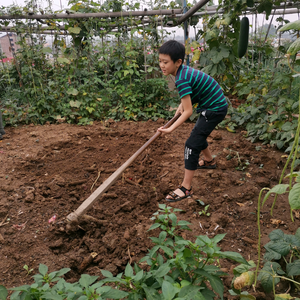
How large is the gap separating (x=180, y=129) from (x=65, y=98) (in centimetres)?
223

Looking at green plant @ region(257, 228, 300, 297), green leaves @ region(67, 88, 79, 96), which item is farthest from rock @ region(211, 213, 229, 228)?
green leaves @ region(67, 88, 79, 96)

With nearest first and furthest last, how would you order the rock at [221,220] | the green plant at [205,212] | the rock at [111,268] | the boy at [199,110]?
the rock at [111,268] < the rock at [221,220] < the green plant at [205,212] < the boy at [199,110]

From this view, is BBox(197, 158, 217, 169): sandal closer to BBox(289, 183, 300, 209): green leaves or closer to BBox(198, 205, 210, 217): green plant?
BBox(198, 205, 210, 217): green plant

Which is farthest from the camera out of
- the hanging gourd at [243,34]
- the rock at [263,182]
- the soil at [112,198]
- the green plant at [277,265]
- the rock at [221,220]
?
the hanging gourd at [243,34]

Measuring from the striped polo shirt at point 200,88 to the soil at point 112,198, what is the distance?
80 centimetres

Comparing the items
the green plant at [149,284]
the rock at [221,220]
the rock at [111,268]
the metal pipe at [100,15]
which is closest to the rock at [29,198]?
the rock at [111,268]

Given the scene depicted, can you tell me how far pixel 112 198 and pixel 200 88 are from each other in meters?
1.36

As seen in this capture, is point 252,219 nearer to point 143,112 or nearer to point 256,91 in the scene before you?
point 256,91

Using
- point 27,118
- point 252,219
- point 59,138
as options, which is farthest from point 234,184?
point 27,118

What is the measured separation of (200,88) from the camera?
2.64m

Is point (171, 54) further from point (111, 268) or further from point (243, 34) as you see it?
point (111, 268)

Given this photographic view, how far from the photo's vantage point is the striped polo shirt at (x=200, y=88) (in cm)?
247

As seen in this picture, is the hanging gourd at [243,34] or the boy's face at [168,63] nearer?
the boy's face at [168,63]

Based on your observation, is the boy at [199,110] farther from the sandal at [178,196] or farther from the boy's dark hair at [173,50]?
the boy's dark hair at [173,50]
